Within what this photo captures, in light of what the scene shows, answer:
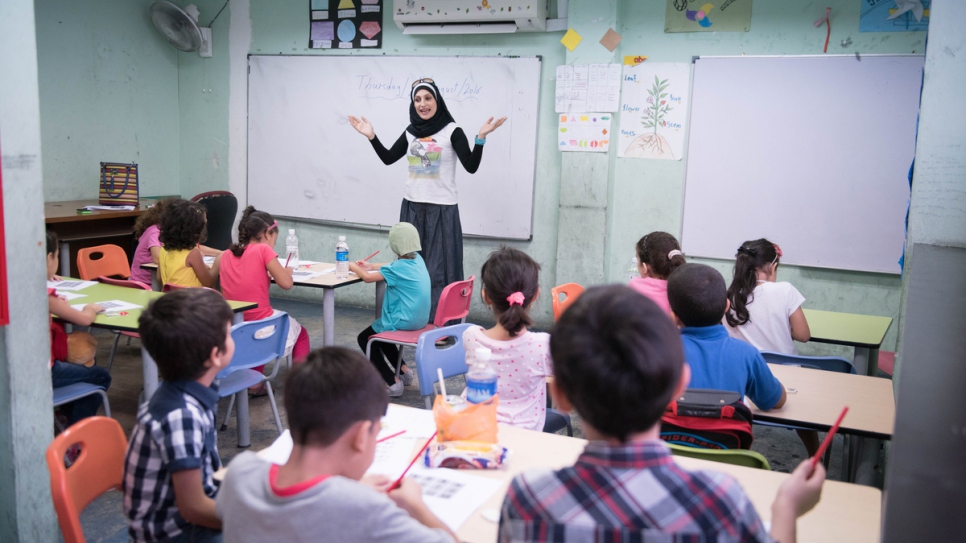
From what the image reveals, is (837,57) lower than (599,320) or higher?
higher

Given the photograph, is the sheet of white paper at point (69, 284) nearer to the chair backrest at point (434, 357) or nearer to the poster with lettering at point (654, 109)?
the chair backrest at point (434, 357)

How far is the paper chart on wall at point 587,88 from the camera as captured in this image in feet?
16.9

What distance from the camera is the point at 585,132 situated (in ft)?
17.3

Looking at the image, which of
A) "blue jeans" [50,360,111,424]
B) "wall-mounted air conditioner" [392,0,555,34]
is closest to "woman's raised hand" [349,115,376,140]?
"wall-mounted air conditioner" [392,0,555,34]

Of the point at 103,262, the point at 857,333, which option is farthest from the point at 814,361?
the point at 103,262

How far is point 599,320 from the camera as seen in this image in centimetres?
93

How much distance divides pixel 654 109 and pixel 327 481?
4442 mm

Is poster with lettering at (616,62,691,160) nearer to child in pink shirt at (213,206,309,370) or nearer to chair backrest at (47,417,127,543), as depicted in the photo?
child in pink shirt at (213,206,309,370)

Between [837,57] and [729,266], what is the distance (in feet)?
4.83

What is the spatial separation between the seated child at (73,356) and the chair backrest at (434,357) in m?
1.37

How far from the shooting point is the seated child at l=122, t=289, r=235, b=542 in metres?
1.55

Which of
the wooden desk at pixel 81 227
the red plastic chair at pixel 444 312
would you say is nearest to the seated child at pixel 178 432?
the red plastic chair at pixel 444 312

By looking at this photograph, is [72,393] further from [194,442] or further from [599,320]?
[599,320]

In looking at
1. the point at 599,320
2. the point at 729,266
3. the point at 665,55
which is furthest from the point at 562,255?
the point at 599,320
